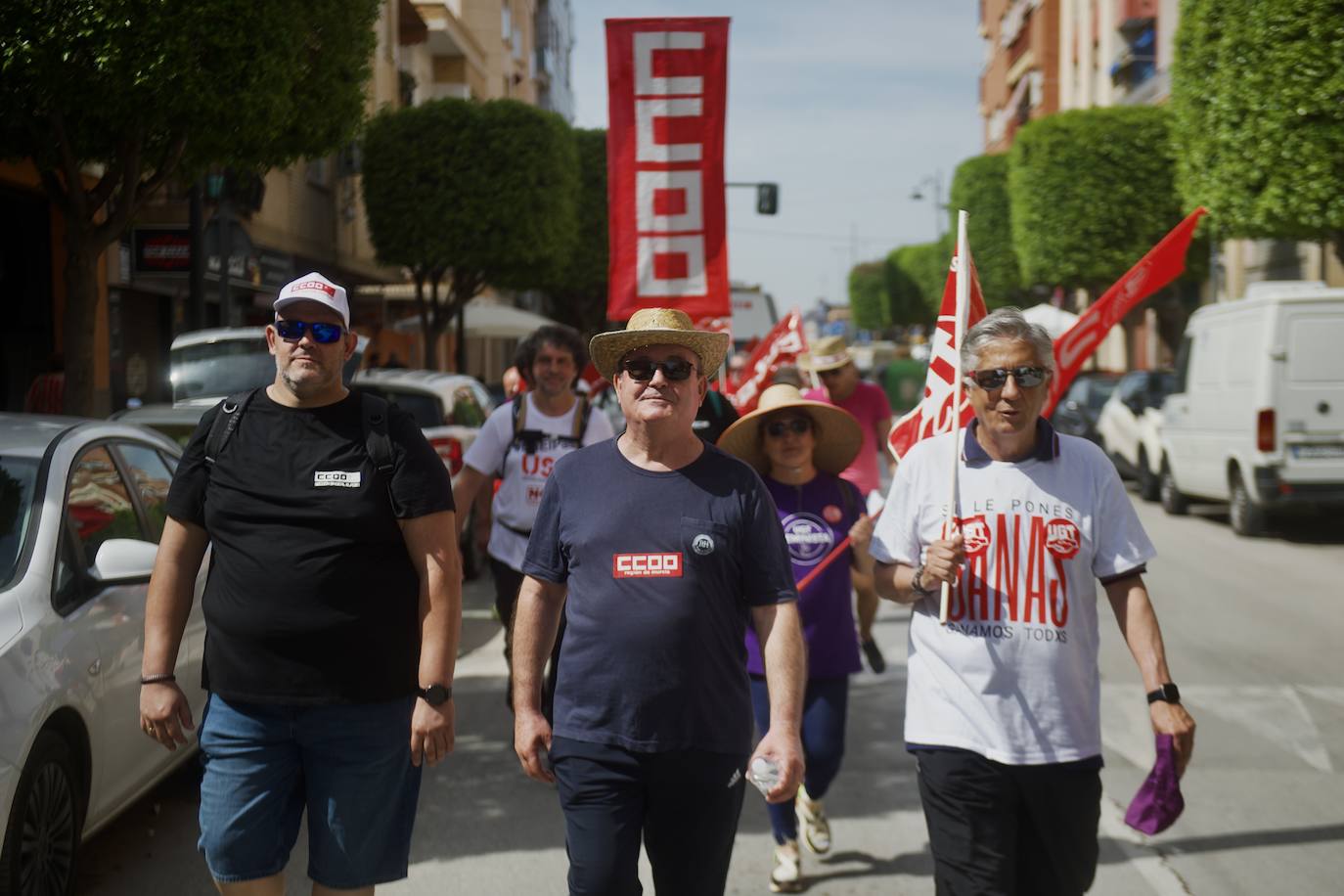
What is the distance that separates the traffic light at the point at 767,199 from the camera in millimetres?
33281

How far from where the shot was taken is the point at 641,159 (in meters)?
7.62

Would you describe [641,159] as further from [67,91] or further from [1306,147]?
[1306,147]

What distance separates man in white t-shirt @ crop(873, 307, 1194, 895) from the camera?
3502mm

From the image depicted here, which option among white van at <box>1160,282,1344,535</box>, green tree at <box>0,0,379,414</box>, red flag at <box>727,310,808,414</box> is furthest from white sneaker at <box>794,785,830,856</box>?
white van at <box>1160,282,1344,535</box>

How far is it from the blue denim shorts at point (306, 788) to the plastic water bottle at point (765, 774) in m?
0.92

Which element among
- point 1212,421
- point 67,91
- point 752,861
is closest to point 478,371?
point 1212,421

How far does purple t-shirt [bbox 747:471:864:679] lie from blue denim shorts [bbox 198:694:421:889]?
5.99 feet

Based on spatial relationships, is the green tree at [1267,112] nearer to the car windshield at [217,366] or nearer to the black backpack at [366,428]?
the car windshield at [217,366]

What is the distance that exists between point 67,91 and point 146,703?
260 inches

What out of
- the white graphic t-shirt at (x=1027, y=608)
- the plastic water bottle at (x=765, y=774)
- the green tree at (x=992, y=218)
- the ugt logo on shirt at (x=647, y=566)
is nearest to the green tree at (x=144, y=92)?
the ugt logo on shirt at (x=647, y=566)

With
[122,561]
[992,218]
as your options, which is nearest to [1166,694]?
[122,561]

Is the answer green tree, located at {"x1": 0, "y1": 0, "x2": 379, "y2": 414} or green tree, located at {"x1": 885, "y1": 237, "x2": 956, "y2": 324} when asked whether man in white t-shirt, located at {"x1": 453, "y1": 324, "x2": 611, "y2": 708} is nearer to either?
green tree, located at {"x1": 0, "y1": 0, "x2": 379, "y2": 414}

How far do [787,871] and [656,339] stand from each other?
2250 mm

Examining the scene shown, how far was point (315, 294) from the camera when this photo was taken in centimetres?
363
